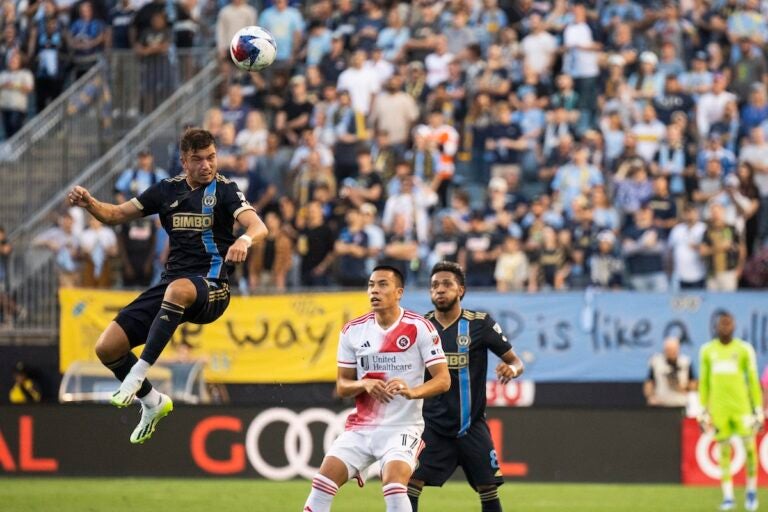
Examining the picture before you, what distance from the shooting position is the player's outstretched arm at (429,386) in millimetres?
11266

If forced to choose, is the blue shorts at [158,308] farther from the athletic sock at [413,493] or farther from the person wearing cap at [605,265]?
the person wearing cap at [605,265]

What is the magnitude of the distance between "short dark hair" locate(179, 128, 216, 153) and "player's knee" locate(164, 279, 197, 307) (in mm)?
1074

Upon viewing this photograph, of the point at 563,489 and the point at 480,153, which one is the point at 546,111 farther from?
the point at 563,489

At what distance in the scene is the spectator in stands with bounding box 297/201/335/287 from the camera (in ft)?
73.5

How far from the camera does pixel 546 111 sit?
2383cm

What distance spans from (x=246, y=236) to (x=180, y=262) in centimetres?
107

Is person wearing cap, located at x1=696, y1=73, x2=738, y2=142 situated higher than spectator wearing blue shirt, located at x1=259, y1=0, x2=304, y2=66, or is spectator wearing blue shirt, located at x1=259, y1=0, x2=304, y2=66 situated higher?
spectator wearing blue shirt, located at x1=259, y1=0, x2=304, y2=66

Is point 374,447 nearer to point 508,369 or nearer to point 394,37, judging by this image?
point 508,369

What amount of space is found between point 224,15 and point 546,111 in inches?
238

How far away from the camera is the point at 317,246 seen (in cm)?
2244

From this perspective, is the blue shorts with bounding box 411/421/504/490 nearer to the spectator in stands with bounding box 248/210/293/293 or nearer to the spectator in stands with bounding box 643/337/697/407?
the spectator in stands with bounding box 643/337/697/407

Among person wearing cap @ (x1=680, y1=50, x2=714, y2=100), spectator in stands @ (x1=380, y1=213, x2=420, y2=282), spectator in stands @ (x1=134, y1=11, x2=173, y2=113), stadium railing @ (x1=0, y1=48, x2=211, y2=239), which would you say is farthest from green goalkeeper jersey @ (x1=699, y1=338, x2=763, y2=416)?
spectator in stands @ (x1=134, y1=11, x2=173, y2=113)

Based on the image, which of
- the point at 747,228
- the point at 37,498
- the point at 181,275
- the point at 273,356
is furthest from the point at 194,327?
the point at 181,275

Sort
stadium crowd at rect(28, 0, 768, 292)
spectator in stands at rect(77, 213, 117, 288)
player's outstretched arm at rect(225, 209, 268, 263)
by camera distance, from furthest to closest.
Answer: spectator in stands at rect(77, 213, 117, 288) → stadium crowd at rect(28, 0, 768, 292) → player's outstretched arm at rect(225, 209, 268, 263)
